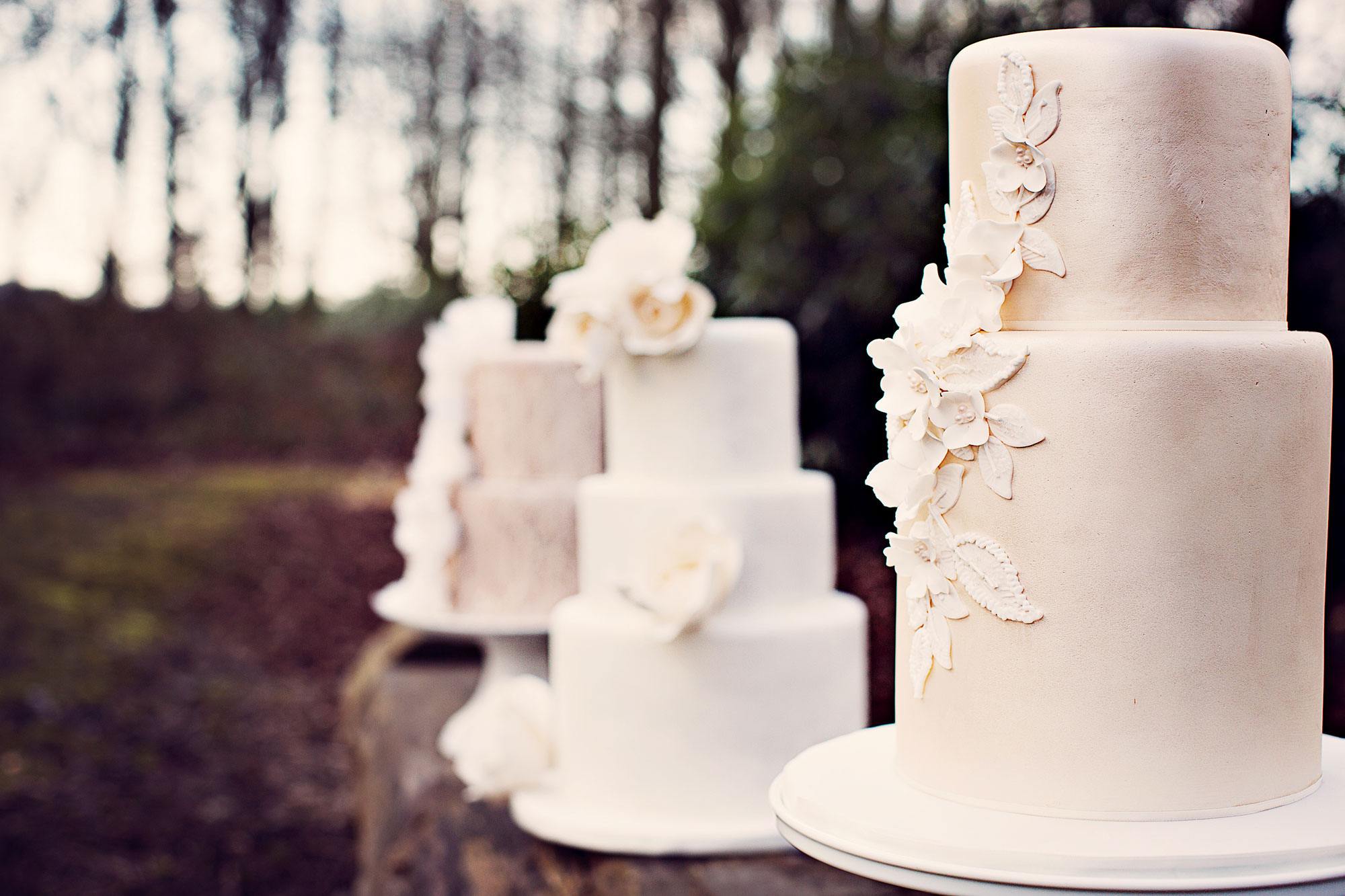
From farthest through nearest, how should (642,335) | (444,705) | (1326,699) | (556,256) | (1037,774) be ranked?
(556,256) → (444,705) → (1326,699) → (642,335) → (1037,774)

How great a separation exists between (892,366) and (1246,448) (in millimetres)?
438

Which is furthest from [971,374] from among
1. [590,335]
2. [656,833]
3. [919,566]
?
[656,833]

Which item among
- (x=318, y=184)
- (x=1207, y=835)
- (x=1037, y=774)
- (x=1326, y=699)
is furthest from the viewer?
(x=318, y=184)

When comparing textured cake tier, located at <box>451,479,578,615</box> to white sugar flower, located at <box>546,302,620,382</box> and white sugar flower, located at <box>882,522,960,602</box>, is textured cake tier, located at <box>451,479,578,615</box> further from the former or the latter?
white sugar flower, located at <box>882,522,960,602</box>

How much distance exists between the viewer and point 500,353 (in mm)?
3756

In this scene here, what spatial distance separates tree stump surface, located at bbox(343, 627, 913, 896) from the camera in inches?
107

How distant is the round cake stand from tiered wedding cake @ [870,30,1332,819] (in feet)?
0.17

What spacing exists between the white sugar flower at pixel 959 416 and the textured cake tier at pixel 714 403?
1264 millimetres

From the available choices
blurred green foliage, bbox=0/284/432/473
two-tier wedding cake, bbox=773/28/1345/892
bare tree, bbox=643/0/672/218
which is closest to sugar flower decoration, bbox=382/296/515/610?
two-tier wedding cake, bbox=773/28/1345/892

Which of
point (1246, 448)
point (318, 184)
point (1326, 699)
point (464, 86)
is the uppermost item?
point (464, 86)

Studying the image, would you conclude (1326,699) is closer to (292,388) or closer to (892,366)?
(892,366)

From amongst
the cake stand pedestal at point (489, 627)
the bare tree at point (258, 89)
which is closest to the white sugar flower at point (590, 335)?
the cake stand pedestal at point (489, 627)

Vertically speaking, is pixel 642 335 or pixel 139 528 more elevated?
pixel 642 335

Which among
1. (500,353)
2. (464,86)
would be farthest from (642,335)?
(464,86)
